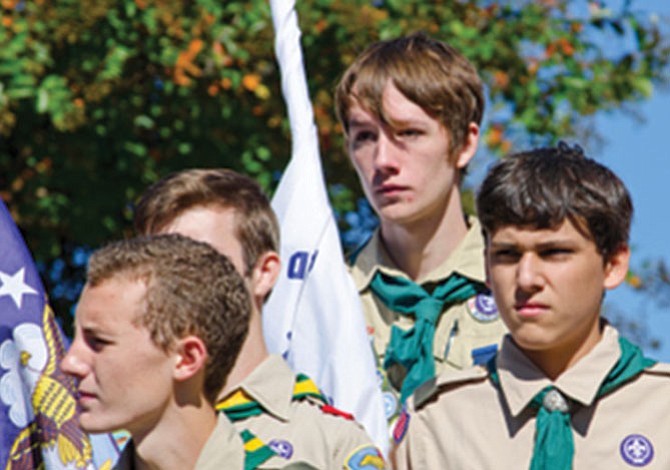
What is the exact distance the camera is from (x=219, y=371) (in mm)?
4414

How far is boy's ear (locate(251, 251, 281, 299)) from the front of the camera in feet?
17.0

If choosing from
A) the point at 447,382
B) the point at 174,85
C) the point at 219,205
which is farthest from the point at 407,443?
the point at 174,85

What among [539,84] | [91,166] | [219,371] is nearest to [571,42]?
[539,84]

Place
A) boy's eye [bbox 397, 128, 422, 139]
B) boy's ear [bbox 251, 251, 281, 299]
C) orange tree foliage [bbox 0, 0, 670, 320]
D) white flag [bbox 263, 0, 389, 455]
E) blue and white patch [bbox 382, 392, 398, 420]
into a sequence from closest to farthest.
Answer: boy's ear [bbox 251, 251, 281, 299], white flag [bbox 263, 0, 389, 455], blue and white patch [bbox 382, 392, 398, 420], boy's eye [bbox 397, 128, 422, 139], orange tree foliage [bbox 0, 0, 670, 320]

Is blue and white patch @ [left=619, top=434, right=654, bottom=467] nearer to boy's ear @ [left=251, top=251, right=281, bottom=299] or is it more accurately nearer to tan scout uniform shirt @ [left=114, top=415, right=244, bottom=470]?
tan scout uniform shirt @ [left=114, top=415, right=244, bottom=470]

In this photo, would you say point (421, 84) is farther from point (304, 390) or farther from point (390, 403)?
point (304, 390)

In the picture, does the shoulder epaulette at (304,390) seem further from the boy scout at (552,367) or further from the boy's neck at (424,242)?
the boy's neck at (424,242)

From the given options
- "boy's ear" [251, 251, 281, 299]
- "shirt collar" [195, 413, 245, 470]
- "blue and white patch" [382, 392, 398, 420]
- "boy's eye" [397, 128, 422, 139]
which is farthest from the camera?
"boy's eye" [397, 128, 422, 139]

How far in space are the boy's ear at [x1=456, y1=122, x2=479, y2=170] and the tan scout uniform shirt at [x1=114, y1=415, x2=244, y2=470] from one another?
1.61 metres

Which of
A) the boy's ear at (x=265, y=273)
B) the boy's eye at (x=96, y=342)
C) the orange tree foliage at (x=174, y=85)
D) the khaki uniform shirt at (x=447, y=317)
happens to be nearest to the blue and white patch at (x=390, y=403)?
the khaki uniform shirt at (x=447, y=317)

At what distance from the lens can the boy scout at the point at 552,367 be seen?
456 centimetres

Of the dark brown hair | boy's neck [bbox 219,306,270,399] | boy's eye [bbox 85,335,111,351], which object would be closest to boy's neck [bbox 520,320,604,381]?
the dark brown hair

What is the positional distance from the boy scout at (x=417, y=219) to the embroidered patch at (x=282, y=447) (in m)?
0.76

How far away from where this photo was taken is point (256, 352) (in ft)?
16.2
